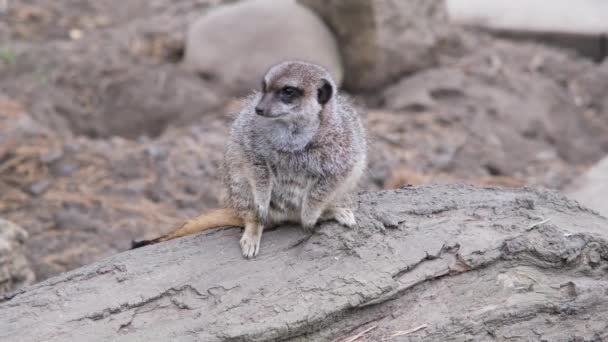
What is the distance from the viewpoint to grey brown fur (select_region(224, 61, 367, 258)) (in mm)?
3273

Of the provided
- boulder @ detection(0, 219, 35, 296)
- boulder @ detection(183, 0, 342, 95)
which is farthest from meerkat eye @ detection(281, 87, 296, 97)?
boulder @ detection(183, 0, 342, 95)

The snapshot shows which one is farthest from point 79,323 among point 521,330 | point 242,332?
point 521,330

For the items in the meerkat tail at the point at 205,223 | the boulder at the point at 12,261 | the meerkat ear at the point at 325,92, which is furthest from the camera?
the boulder at the point at 12,261

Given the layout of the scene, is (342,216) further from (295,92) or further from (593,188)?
(593,188)

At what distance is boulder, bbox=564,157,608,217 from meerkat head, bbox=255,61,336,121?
2.53 meters

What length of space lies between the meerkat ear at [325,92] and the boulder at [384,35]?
11.5 ft

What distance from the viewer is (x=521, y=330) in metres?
3.12

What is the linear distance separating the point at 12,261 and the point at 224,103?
3048mm

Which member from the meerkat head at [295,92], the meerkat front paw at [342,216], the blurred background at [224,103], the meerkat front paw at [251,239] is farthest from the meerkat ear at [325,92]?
the blurred background at [224,103]

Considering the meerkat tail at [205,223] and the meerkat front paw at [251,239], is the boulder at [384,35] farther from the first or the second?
the meerkat front paw at [251,239]

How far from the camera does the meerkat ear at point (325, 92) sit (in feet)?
11.0

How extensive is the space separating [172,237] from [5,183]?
7.85ft

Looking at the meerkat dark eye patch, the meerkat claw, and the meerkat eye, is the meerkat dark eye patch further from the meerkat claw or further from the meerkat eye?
the meerkat claw

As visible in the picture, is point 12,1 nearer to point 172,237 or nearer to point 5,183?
point 5,183
